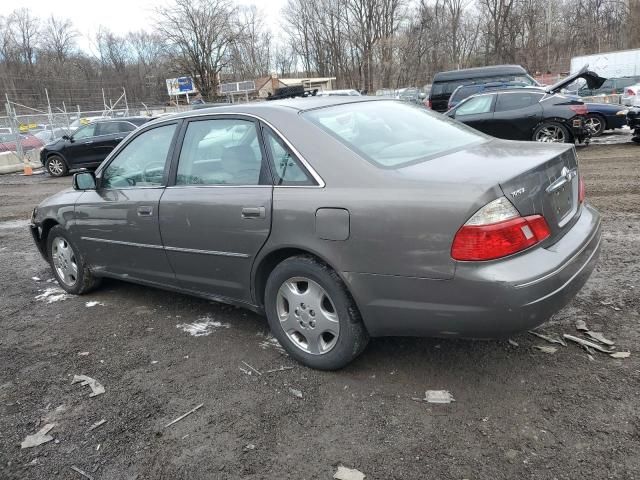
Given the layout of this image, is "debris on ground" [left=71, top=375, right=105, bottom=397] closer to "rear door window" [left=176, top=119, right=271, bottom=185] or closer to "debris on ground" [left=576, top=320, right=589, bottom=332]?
"rear door window" [left=176, top=119, right=271, bottom=185]

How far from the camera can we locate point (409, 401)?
112 inches

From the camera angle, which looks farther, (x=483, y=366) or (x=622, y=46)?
(x=622, y=46)

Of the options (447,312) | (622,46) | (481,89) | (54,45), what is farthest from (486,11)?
(447,312)

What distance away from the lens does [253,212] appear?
3.21 metres

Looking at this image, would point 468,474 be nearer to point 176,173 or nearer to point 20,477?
point 20,477

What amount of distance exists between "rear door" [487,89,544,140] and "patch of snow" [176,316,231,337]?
943cm

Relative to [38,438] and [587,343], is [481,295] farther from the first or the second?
[38,438]

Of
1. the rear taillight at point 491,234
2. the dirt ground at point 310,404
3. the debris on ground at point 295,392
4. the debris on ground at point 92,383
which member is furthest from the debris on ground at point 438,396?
the debris on ground at point 92,383

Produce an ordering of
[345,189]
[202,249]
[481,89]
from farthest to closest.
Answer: [481,89] → [202,249] → [345,189]

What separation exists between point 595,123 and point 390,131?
12.3m

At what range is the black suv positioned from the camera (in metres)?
15.3

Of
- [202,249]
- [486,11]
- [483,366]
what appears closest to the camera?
[483,366]

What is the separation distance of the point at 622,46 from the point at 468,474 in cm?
5956

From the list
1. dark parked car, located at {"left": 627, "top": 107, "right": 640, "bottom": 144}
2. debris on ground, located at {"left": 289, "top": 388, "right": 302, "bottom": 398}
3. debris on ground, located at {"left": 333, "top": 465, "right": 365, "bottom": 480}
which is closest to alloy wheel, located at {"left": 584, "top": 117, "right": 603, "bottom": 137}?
dark parked car, located at {"left": 627, "top": 107, "right": 640, "bottom": 144}
